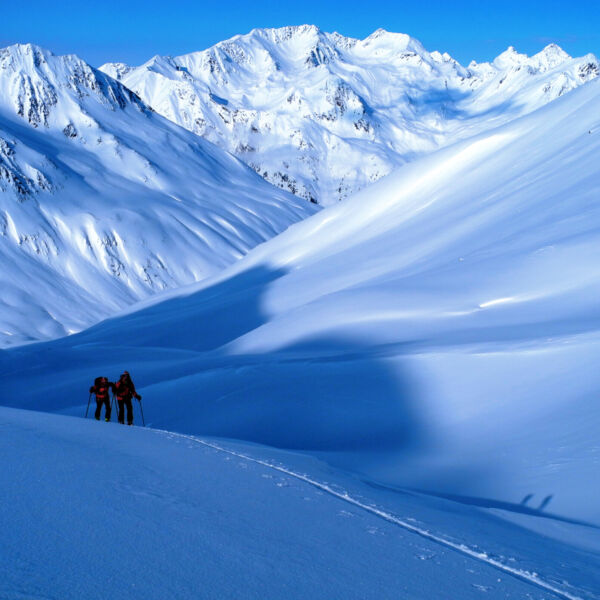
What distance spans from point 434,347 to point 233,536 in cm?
1191

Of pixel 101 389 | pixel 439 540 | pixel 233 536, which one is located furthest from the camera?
pixel 101 389

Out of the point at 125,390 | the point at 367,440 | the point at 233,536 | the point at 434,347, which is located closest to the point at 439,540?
the point at 233,536

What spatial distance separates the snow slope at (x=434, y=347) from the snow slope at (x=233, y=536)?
8.69ft

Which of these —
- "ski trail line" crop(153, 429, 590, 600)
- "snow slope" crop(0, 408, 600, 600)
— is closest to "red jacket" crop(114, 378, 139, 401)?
"snow slope" crop(0, 408, 600, 600)

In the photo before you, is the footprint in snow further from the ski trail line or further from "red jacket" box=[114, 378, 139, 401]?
"red jacket" box=[114, 378, 139, 401]

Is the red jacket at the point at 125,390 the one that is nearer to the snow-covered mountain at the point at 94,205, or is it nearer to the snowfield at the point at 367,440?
the snowfield at the point at 367,440

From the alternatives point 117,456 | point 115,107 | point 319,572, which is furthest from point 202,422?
point 115,107

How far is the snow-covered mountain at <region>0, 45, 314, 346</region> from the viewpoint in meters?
125

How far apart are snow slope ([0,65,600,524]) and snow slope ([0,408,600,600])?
2.65 m

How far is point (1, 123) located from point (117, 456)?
167687mm

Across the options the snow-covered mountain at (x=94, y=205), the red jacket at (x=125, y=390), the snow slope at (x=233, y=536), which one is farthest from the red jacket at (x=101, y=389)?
the snow-covered mountain at (x=94, y=205)

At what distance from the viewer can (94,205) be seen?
14838 centimetres

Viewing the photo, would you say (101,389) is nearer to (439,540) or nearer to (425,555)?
(439,540)

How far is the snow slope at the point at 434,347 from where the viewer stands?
11766 millimetres
